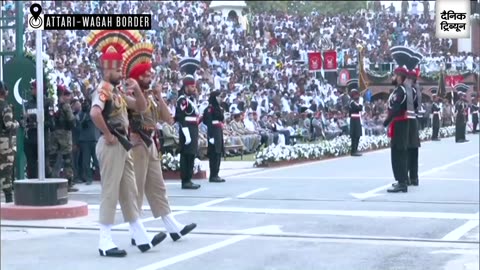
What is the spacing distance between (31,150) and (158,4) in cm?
3406

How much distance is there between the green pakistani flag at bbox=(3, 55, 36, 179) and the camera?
15398mm

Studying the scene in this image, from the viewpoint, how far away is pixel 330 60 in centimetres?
4584

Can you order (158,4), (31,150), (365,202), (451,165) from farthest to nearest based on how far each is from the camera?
(158,4)
(451,165)
(31,150)
(365,202)

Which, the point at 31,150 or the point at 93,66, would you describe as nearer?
the point at 31,150

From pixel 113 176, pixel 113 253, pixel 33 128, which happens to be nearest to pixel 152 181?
pixel 113 176

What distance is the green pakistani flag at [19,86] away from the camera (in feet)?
50.5

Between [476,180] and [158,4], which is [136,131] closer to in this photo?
[476,180]

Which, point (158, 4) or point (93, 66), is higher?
point (158, 4)

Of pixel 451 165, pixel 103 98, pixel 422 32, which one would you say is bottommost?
pixel 451 165

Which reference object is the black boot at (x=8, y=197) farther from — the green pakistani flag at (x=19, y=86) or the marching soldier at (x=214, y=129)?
the marching soldier at (x=214, y=129)

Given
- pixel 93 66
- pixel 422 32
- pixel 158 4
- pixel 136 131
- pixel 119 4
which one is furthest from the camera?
pixel 422 32

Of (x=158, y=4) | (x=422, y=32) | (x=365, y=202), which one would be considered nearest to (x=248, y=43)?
(x=158, y=4)

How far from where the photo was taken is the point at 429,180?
18.3 metres

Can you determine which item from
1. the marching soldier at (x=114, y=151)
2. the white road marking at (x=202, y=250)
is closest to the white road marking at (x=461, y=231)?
the white road marking at (x=202, y=250)
